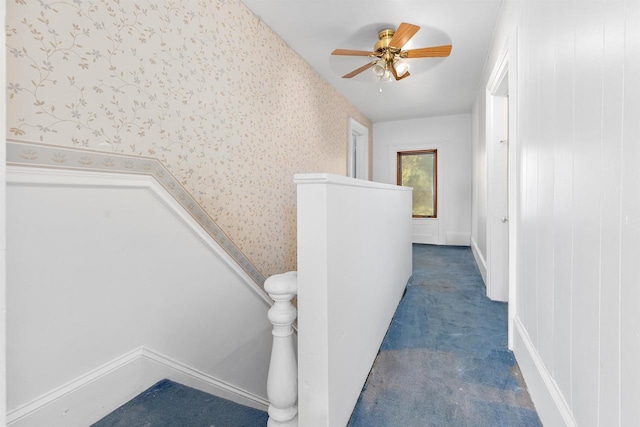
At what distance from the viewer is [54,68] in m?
1.20

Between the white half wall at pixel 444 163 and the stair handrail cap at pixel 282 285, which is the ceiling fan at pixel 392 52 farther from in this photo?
the white half wall at pixel 444 163

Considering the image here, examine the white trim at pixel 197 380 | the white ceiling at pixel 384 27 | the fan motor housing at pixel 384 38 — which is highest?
the white ceiling at pixel 384 27

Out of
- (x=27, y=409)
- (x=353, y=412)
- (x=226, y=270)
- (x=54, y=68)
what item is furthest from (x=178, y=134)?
(x=353, y=412)

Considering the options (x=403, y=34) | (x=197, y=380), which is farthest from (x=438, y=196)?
(x=197, y=380)

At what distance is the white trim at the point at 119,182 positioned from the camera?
3.65 feet

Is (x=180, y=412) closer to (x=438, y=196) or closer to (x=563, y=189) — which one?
(x=563, y=189)

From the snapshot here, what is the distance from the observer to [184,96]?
71.2 inches

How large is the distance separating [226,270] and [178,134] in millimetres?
860

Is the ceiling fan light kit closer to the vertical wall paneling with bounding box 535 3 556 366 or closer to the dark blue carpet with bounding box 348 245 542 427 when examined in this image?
the vertical wall paneling with bounding box 535 3 556 366

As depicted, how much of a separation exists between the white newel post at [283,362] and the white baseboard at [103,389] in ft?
2.74

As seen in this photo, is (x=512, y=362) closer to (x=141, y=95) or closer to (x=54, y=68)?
(x=141, y=95)

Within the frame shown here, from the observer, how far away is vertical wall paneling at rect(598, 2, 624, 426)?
0.67 metres

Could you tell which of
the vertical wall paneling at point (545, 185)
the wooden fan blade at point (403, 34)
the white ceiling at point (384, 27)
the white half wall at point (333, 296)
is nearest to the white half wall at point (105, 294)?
the white half wall at point (333, 296)

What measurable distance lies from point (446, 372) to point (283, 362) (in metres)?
0.91
